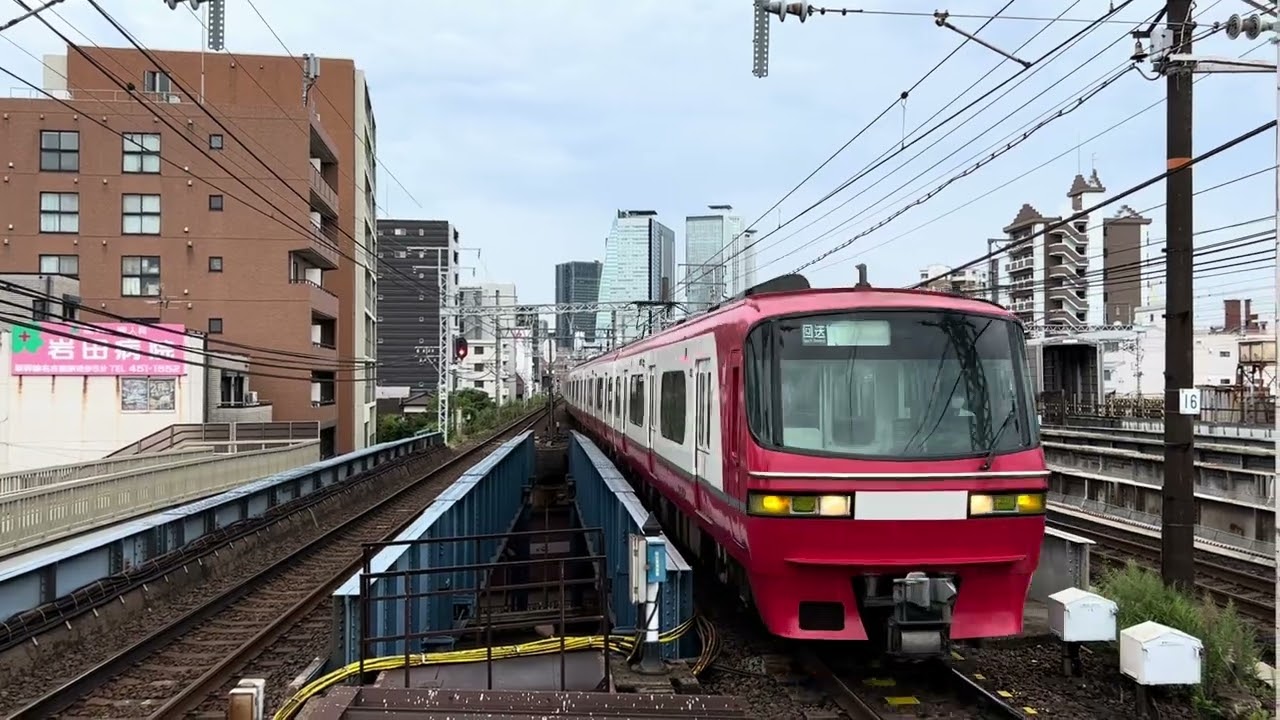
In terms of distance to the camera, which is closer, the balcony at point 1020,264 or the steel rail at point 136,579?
the steel rail at point 136,579

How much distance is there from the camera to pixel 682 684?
5566 millimetres

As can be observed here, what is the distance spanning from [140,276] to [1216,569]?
98.9 ft

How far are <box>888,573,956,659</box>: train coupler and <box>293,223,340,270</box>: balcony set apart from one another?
26.0 m

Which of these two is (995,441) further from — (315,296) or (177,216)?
(177,216)

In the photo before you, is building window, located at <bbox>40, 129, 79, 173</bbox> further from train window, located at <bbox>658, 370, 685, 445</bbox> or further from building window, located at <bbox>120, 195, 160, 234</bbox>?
train window, located at <bbox>658, 370, 685, 445</bbox>

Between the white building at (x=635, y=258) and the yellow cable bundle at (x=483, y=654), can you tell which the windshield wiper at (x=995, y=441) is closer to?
the yellow cable bundle at (x=483, y=654)

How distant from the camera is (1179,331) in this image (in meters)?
8.13

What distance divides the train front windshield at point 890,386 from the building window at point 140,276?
28.8m

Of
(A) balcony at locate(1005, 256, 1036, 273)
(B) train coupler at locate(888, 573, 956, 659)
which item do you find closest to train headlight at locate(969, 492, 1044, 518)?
(B) train coupler at locate(888, 573, 956, 659)

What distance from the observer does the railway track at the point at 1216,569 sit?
370 inches

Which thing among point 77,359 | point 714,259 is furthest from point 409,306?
point 714,259

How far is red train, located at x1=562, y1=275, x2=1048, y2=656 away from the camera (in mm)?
5645

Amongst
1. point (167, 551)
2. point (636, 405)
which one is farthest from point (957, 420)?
point (167, 551)

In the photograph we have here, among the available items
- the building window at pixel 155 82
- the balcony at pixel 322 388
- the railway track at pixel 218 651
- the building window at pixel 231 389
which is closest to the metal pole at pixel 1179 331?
the railway track at pixel 218 651
